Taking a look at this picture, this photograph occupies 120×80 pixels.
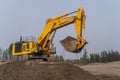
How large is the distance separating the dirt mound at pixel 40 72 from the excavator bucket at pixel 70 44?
1.58 m

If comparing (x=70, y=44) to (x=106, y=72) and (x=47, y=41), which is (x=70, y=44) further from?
(x=106, y=72)

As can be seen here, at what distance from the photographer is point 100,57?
6412 centimetres

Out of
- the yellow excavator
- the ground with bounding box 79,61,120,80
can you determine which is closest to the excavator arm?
the yellow excavator

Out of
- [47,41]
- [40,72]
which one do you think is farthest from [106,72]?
[40,72]

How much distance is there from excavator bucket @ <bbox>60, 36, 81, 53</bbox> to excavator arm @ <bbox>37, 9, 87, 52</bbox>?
0.26m

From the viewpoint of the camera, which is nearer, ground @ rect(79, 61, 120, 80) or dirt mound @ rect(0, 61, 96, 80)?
dirt mound @ rect(0, 61, 96, 80)

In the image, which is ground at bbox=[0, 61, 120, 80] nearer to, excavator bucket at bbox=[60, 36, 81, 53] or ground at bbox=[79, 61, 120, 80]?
excavator bucket at bbox=[60, 36, 81, 53]

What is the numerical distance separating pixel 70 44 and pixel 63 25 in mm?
2798

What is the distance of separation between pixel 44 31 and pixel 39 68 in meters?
6.55

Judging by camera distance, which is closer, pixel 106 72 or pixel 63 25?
pixel 63 25

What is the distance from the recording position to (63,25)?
22484 millimetres

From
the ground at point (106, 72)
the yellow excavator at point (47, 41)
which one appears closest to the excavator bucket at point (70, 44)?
the yellow excavator at point (47, 41)

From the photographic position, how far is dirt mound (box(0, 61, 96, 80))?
55.1 feet

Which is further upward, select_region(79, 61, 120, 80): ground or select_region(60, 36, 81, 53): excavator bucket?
select_region(60, 36, 81, 53): excavator bucket
